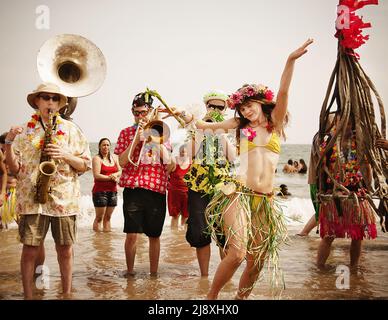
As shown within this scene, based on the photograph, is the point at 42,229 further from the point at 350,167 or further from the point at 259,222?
the point at 350,167

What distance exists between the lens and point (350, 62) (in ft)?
14.7

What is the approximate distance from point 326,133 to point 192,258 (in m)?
2.78

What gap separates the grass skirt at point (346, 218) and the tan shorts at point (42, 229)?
2.70m

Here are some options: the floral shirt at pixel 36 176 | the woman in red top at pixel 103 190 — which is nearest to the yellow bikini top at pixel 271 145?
the floral shirt at pixel 36 176

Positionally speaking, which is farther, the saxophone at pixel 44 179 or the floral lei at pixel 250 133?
the floral lei at pixel 250 133

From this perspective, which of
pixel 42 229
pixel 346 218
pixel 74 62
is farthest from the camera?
pixel 346 218

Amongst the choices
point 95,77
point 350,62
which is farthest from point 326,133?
point 95,77

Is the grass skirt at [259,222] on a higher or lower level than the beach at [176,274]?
higher

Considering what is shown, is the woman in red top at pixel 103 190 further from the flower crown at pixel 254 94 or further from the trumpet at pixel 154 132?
the flower crown at pixel 254 94

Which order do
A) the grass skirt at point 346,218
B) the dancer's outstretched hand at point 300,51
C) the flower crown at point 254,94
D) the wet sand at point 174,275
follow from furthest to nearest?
the grass skirt at point 346,218 < the wet sand at point 174,275 < the flower crown at point 254,94 < the dancer's outstretched hand at point 300,51

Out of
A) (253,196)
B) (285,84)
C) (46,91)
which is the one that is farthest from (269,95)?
(46,91)

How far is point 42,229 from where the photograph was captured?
405cm

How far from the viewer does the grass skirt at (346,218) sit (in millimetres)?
5023

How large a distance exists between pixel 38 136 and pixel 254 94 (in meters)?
2.07
